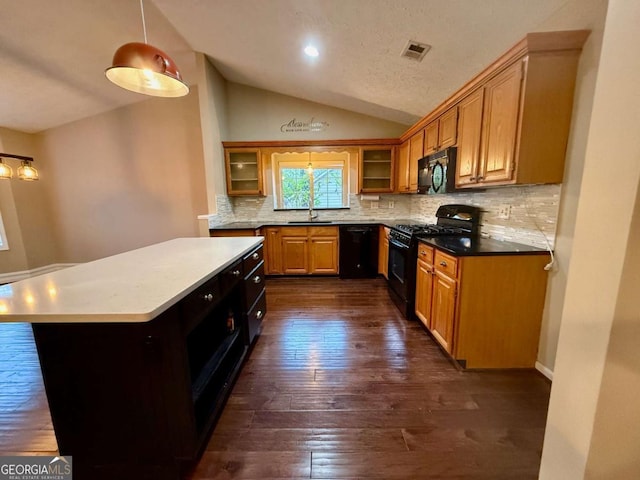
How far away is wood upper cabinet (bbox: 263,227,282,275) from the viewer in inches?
159

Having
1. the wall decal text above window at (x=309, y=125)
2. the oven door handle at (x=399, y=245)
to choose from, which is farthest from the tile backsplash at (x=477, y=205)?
the wall decal text above window at (x=309, y=125)

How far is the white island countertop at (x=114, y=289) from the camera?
90cm

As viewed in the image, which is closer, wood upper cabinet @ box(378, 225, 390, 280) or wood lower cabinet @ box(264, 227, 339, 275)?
wood upper cabinet @ box(378, 225, 390, 280)

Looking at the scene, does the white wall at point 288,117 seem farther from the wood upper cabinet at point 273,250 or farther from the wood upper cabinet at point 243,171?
the wood upper cabinet at point 273,250

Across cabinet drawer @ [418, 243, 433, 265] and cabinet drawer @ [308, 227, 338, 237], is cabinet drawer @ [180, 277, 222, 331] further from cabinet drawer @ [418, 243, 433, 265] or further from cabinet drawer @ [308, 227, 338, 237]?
cabinet drawer @ [308, 227, 338, 237]

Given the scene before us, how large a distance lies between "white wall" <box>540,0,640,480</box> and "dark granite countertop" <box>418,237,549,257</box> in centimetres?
119

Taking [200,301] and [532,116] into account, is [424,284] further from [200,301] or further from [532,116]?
[200,301]

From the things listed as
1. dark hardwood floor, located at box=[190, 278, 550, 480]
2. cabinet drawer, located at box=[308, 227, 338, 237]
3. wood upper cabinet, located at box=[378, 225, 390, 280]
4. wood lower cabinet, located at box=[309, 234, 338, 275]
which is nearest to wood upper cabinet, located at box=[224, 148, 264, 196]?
cabinet drawer, located at box=[308, 227, 338, 237]

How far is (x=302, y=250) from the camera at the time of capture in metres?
4.09

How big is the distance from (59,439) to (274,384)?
1082 mm

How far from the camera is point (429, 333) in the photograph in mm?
2387

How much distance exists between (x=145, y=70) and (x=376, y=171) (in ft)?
11.6

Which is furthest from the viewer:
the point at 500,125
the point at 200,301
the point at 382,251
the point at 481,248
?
the point at 382,251

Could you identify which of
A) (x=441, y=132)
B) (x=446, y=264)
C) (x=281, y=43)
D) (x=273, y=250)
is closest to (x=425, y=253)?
(x=446, y=264)
